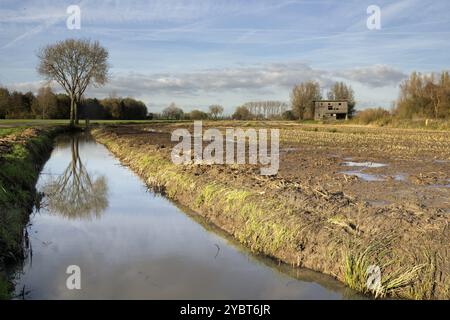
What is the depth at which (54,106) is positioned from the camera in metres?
74.9

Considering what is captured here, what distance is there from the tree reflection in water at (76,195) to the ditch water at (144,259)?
0.05m

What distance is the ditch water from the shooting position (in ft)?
23.6

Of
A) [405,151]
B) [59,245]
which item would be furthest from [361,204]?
[405,151]

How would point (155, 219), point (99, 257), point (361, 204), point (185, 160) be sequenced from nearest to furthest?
point (99, 257), point (361, 204), point (155, 219), point (185, 160)

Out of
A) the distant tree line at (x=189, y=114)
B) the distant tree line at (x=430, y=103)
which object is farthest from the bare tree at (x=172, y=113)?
the distant tree line at (x=430, y=103)

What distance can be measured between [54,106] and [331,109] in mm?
51368

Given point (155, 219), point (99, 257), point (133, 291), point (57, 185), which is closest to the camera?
point (133, 291)

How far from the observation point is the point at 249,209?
1016 centimetres

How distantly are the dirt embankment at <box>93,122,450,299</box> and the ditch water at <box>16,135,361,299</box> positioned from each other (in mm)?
408

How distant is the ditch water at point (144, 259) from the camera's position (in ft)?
23.6

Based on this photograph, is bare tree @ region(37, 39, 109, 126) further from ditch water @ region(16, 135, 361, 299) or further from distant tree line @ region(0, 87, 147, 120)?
ditch water @ region(16, 135, 361, 299)

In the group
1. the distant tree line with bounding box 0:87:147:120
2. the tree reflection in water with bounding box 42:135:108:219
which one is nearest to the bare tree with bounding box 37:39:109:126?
the distant tree line with bounding box 0:87:147:120
